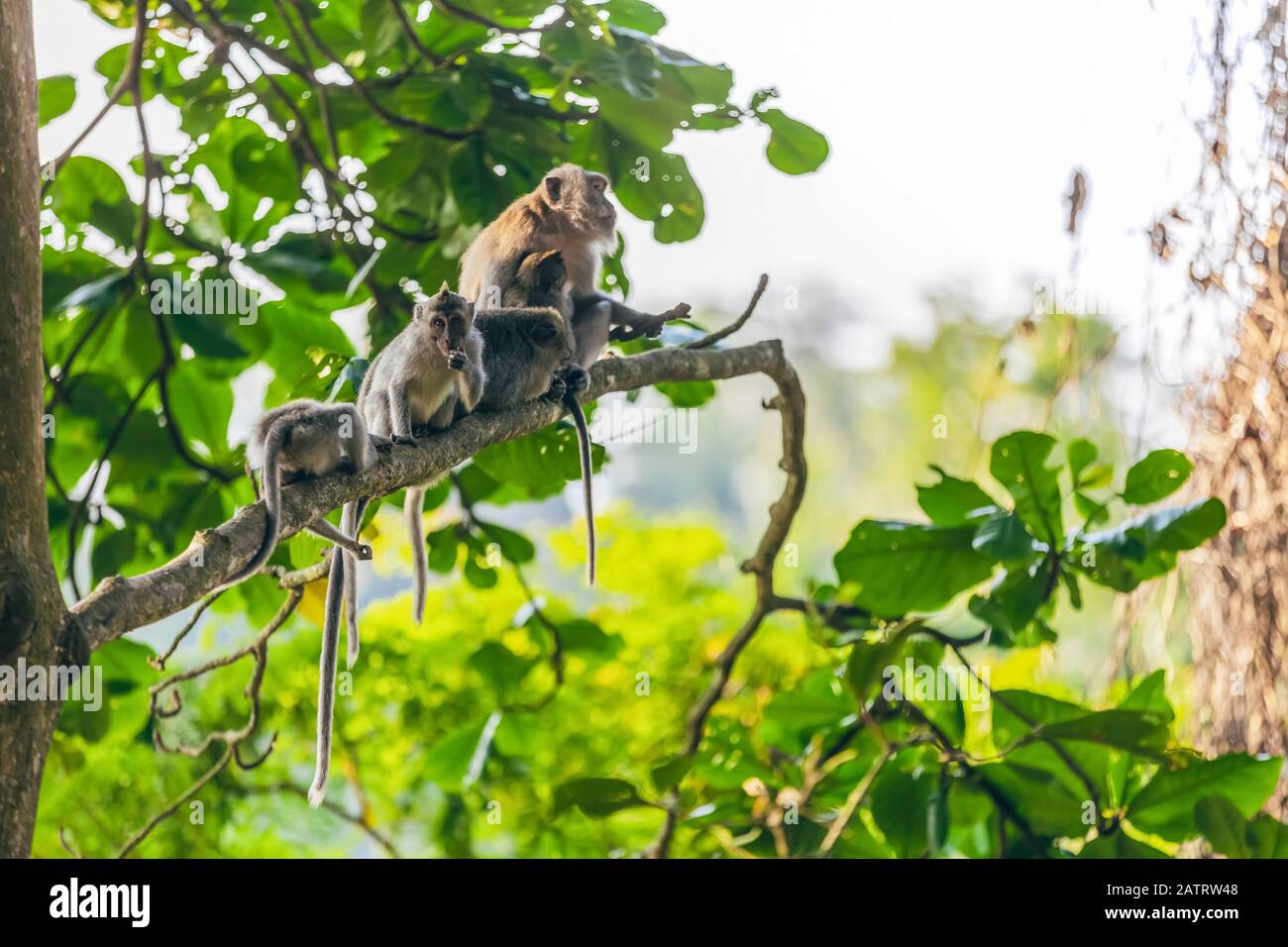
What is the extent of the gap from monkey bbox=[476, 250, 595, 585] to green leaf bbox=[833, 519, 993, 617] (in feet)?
2.42

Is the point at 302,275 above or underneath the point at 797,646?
above

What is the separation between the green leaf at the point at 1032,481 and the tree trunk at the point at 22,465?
2.27 metres

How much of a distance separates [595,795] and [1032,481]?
1.40 m

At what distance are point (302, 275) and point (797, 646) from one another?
11.0ft

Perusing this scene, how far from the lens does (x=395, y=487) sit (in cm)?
236

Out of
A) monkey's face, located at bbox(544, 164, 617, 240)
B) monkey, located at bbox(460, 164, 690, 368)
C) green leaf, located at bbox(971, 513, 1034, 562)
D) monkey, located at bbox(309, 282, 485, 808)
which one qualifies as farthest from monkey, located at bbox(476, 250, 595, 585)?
green leaf, located at bbox(971, 513, 1034, 562)

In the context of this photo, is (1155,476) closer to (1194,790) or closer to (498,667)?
(1194,790)

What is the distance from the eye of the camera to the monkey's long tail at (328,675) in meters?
2.33

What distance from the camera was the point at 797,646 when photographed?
5.95 metres

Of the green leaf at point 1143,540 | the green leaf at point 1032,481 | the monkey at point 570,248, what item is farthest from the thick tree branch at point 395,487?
the green leaf at point 1143,540

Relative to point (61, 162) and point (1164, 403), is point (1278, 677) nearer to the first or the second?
point (1164, 403)
